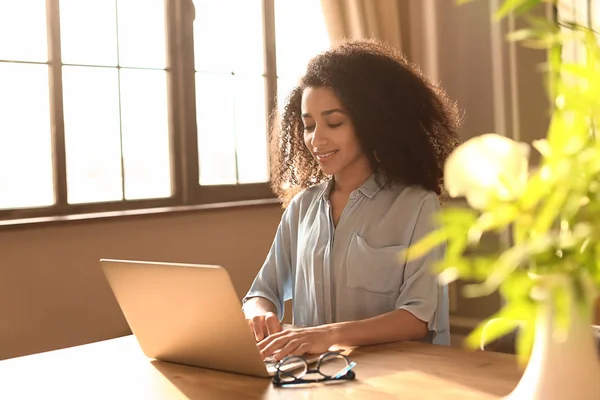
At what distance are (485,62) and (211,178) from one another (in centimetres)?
147

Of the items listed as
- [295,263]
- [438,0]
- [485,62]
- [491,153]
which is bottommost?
[295,263]

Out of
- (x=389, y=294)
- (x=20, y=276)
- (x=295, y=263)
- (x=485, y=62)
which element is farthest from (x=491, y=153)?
(x=485, y=62)

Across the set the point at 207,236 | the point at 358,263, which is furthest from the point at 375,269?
the point at 207,236

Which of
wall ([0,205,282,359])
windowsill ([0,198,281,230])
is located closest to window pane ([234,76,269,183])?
windowsill ([0,198,281,230])

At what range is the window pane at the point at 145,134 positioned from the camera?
3.57 meters

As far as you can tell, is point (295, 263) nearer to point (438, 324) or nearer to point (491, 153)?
point (438, 324)

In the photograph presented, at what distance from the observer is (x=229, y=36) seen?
13.0 feet

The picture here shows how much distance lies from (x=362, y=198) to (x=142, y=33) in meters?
1.82

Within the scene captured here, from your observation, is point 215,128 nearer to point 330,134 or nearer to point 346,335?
point 330,134

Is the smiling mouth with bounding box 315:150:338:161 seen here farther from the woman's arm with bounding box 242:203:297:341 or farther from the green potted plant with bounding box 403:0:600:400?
the green potted plant with bounding box 403:0:600:400

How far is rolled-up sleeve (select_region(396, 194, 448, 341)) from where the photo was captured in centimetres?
194

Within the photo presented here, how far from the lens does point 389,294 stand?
6.73ft

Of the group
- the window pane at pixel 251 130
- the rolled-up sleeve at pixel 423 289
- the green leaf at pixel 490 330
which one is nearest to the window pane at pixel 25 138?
the window pane at pixel 251 130

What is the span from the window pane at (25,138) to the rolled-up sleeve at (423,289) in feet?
5.83
